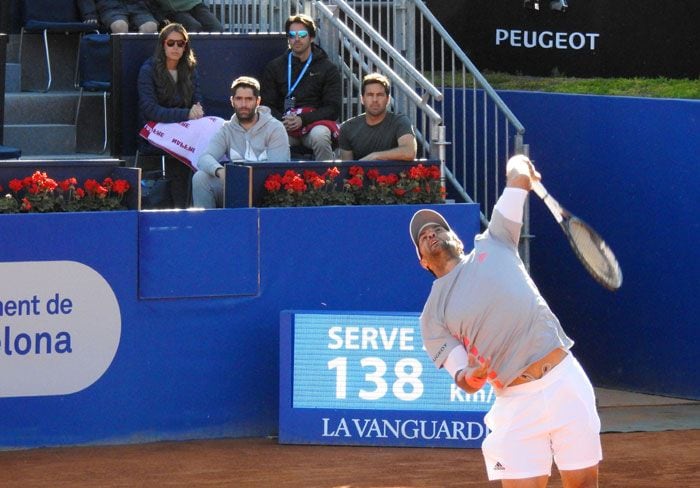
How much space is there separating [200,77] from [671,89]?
4.46 meters

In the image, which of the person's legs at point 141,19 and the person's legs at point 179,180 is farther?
the person's legs at point 141,19

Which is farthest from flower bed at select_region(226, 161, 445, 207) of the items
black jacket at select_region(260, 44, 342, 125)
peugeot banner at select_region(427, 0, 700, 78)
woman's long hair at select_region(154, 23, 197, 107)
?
peugeot banner at select_region(427, 0, 700, 78)

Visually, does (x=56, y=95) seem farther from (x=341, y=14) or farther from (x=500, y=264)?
(x=500, y=264)

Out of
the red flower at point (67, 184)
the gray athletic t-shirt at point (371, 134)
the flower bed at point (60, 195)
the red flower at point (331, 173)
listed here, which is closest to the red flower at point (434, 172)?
the gray athletic t-shirt at point (371, 134)

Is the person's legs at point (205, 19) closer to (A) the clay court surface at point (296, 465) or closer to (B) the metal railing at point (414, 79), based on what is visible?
(B) the metal railing at point (414, 79)

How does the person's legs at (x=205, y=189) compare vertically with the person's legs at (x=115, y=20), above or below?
below

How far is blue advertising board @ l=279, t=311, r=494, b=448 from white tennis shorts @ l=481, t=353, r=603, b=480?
2987 mm

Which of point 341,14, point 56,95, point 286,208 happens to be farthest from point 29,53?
point 286,208

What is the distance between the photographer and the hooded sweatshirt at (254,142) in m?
10.4

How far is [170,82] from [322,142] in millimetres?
1370

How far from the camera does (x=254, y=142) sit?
409 inches

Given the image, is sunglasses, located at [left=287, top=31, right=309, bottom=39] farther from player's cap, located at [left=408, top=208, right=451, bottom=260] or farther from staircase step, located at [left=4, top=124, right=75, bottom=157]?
player's cap, located at [left=408, top=208, right=451, bottom=260]

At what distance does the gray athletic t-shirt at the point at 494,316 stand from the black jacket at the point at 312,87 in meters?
5.27

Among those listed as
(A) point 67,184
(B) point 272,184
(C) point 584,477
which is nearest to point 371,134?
(B) point 272,184
